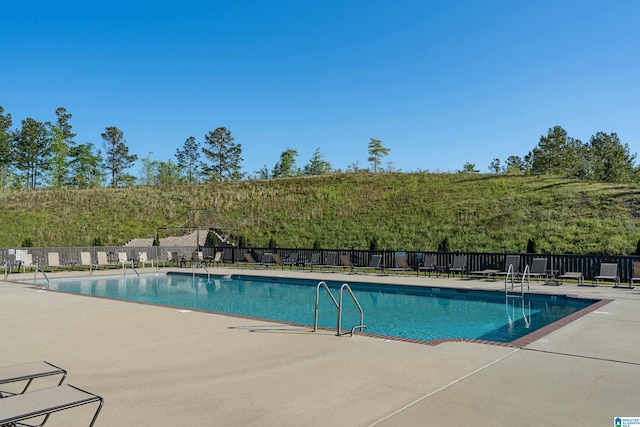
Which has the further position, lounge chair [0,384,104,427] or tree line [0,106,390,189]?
tree line [0,106,390,189]

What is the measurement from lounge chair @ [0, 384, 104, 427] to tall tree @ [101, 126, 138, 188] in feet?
187

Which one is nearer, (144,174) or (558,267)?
(558,267)

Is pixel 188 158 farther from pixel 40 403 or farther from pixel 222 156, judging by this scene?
pixel 40 403

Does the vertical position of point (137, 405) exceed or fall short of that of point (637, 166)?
it falls short

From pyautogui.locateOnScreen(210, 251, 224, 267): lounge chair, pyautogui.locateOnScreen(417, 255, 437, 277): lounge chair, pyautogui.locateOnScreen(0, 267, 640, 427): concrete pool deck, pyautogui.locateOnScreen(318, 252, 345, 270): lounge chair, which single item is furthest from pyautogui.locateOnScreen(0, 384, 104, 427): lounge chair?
pyautogui.locateOnScreen(210, 251, 224, 267): lounge chair

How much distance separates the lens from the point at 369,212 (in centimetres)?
3244

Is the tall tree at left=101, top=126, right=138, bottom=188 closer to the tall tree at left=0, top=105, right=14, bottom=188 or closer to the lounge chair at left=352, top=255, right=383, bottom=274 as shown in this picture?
the tall tree at left=0, top=105, right=14, bottom=188

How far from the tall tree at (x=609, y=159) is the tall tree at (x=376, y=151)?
2422 centimetres

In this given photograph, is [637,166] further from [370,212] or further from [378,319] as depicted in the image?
[378,319]

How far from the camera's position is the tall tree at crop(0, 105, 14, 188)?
4572 cm

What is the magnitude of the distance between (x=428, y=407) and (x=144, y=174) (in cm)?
5947

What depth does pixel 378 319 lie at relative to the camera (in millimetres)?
9422

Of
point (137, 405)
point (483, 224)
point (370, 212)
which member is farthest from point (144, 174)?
point (137, 405)

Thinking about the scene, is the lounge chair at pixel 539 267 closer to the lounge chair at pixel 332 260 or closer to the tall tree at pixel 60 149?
the lounge chair at pixel 332 260
